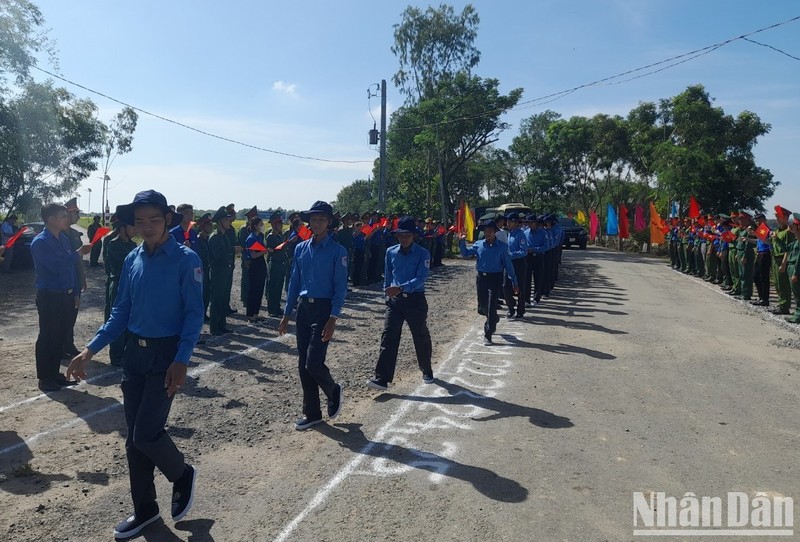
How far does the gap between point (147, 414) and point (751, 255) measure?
14.5 metres

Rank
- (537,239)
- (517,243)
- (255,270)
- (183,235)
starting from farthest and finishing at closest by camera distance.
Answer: (537,239)
(517,243)
(255,270)
(183,235)

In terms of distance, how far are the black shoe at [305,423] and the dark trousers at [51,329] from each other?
2.99 m

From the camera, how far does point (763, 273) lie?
13797mm

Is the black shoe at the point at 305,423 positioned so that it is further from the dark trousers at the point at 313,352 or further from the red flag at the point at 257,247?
the red flag at the point at 257,247

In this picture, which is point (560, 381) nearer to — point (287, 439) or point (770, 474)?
point (770, 474)

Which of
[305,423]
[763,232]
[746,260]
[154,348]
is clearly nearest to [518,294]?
[763,232]

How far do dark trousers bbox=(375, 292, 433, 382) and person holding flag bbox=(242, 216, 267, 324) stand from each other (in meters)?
4.95

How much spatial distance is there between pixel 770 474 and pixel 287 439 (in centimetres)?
374

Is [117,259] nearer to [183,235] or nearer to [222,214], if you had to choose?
[183,235]

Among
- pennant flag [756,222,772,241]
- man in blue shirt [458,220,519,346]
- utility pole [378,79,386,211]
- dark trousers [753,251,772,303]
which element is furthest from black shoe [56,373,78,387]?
utility pole [378,79,386,211]

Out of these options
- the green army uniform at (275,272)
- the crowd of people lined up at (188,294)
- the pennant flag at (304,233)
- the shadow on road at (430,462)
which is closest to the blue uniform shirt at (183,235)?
the crowd of people lined up at (188,294)

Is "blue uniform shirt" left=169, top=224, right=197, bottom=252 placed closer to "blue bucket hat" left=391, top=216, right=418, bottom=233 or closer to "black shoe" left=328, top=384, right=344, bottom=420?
"blue bucket hat" left=391, top=216, right=418, bottom=233

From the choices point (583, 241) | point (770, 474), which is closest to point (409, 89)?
point (583, 241)

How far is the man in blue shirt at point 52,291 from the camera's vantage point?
6535 millimetres
